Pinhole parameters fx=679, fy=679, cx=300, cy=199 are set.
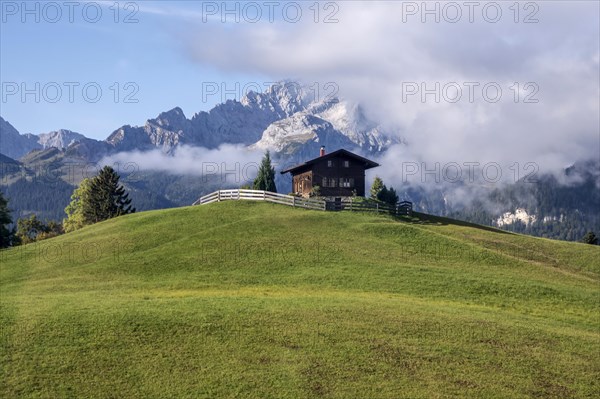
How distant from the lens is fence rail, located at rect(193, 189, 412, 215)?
268 ft

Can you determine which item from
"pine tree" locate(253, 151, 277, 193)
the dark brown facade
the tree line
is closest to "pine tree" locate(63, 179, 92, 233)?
the tree line

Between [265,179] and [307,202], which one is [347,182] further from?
[307,202]

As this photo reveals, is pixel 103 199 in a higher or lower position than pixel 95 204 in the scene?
higher

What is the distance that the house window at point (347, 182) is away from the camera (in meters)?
106

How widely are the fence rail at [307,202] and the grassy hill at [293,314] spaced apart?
8987 mm

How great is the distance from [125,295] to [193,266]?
10.5 m

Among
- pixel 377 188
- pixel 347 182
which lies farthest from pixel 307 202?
pixel 377 188

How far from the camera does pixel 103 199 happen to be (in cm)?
11619

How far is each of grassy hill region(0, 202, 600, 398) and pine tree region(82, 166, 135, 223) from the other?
4328 centimetres

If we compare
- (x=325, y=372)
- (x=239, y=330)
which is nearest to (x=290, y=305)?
(x=239, y=330)

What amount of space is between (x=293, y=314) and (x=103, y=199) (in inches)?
3244

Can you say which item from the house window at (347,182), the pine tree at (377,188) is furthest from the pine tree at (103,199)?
the pine tree at (377,188)

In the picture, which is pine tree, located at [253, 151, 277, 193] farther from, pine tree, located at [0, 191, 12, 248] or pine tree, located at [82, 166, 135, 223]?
pine tree, located at [0, 191, 12, 248]

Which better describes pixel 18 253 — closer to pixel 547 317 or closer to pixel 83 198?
pixel 547 317
